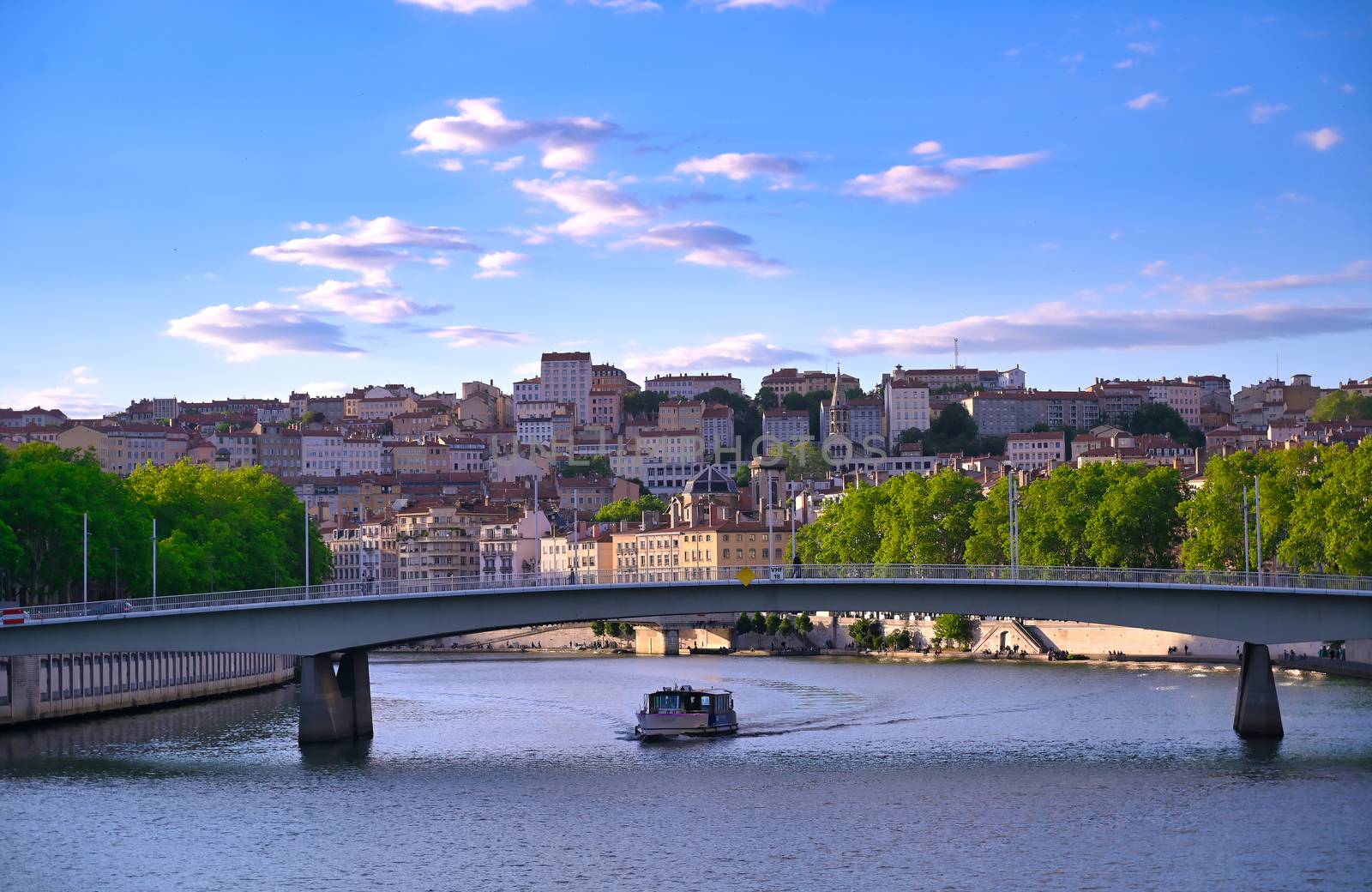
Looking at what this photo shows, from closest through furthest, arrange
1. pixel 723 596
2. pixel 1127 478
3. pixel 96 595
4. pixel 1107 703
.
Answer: pixel 723 596, pixel 1107 703, pixel 96 595, pixel 1127 478

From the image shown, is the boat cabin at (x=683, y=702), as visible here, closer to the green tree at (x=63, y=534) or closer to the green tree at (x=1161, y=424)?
the green tree at (x=63, y=534)

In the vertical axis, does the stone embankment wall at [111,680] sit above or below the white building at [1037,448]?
below

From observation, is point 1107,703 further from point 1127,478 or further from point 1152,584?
point 1127,478

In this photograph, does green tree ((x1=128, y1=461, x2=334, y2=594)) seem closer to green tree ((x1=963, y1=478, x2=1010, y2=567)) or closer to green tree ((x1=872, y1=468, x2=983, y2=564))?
green tree ((x1=872, y1=468, x2=983, y2=564))

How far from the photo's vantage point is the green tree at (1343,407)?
171750mm

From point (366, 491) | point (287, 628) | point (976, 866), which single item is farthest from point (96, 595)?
point (366, 491)

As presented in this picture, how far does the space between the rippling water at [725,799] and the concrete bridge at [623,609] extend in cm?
256

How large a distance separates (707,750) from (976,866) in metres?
18.7

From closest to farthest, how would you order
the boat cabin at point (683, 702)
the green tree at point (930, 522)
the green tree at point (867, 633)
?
the boat cabin at point (683, 702) → the green tree at point (930, 522) → the green tree at point (867, 633)

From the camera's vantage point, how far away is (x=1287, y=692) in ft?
205

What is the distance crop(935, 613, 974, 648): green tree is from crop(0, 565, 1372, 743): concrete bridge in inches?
1626

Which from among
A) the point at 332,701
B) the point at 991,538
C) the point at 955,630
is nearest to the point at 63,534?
the point at 332,701

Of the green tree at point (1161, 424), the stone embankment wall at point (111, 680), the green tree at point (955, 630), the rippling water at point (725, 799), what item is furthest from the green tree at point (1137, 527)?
the green tree at point (1161, 424)

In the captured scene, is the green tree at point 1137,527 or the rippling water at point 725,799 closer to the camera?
the rippling water at point 725,799
